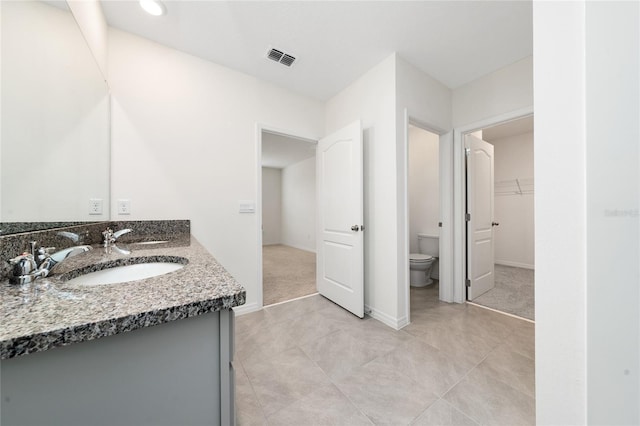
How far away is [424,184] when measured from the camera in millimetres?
3465

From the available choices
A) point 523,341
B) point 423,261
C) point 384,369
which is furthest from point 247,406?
point 423,261

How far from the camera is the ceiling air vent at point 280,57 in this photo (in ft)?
6.52

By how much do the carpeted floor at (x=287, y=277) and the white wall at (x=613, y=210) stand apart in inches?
91.3

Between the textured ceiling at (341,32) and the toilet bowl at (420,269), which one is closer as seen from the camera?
the textured ceiling at (341,32)

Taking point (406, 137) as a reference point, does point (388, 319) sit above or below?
below

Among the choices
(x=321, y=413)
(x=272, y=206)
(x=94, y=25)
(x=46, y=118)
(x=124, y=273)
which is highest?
(x=94, y=25)

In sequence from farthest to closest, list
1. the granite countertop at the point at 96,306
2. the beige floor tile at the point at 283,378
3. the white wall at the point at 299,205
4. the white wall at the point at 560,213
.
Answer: the white wall at the point at 299,205, the beige floor tile at the point at 283,378, the white wall at the point at 560,213, the granite countertop at the point at 96,306

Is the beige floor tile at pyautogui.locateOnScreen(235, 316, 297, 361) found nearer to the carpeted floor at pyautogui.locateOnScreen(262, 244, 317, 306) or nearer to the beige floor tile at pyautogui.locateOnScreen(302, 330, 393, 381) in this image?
the beige floor tile at pyautogui.locateOnScreen(302, 330, 393, 381)

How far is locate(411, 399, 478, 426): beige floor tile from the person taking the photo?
1070 millimetres

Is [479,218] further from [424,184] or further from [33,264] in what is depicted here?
[33,264]

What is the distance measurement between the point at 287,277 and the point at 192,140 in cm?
229

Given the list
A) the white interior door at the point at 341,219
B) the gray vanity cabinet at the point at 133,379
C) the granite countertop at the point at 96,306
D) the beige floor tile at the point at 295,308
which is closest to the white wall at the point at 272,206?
the white interior door at the point at 341,219

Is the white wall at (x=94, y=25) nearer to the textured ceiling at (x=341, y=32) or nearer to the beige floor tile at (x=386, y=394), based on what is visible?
the textured ceiling at (x=341, y=32)

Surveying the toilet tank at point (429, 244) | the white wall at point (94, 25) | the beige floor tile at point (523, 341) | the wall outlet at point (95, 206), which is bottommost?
the beige floor tile at point (523, 341)
